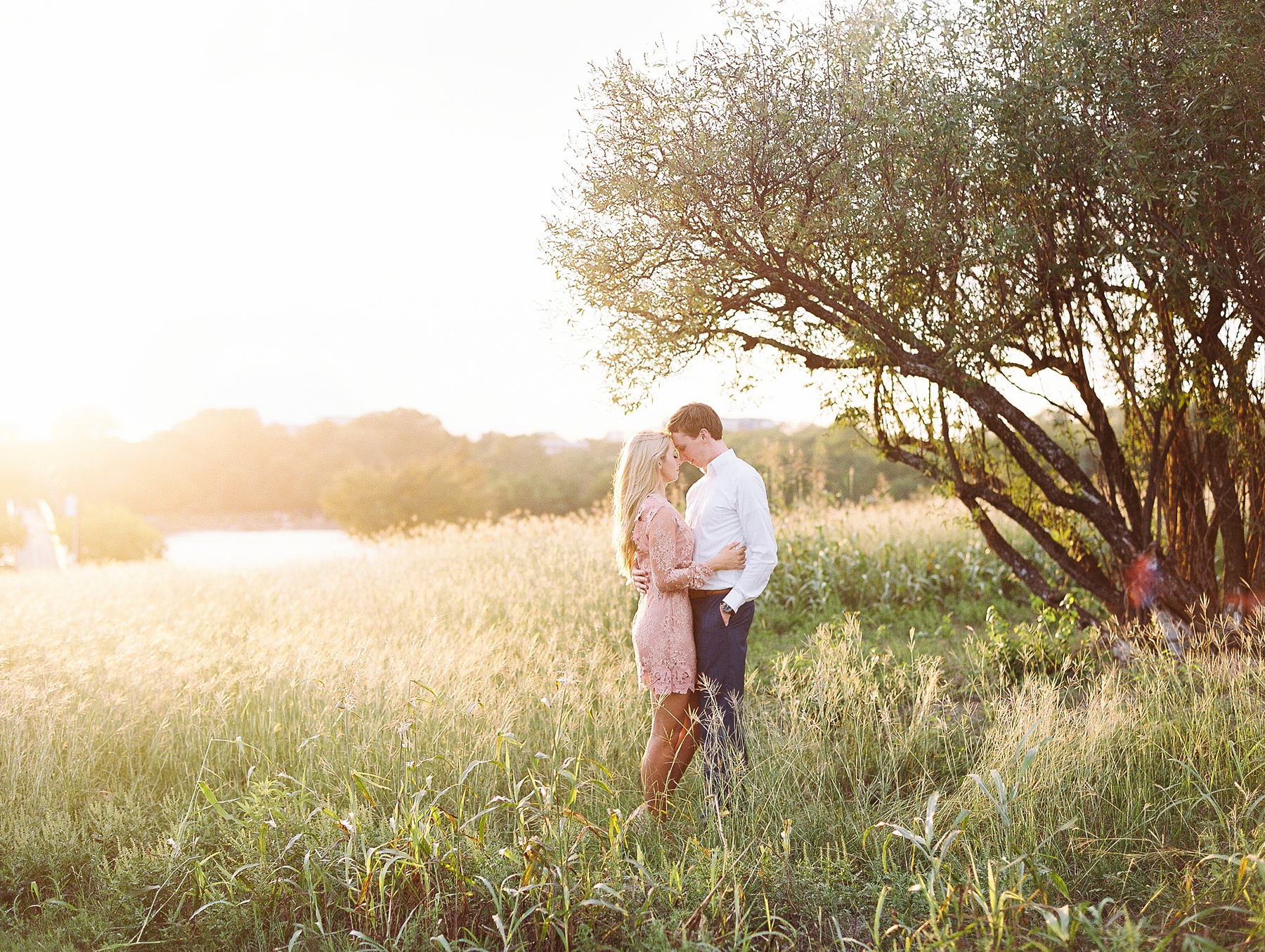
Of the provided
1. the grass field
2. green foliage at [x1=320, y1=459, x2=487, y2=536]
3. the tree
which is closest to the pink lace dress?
the grass field

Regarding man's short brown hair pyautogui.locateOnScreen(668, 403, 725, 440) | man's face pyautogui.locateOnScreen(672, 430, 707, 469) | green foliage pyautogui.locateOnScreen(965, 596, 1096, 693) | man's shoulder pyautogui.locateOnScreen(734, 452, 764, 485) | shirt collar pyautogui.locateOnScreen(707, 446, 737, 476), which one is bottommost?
green foliage pyautogui.locateOnScreen(965, 596, 1096, 693)

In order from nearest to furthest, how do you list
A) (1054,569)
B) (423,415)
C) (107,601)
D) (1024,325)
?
(1024,325) < (107,601) < (1054,569) < (423,415)

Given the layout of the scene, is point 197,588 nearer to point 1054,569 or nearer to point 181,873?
point 181,873

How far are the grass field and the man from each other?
266 millimetres

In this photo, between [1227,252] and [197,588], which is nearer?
[1227,252]

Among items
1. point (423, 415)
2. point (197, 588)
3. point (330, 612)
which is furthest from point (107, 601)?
point (423, 415)

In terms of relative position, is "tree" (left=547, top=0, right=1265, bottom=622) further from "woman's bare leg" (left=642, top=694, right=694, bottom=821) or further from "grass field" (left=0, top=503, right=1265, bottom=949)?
"woman's bare leg" (left=642, top=694, right=694, bottom=821)

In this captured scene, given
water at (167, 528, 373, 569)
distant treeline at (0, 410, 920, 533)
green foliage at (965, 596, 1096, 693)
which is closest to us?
Result: green foliage at (965, 596, 1096, 693)

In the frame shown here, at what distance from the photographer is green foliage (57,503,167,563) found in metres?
31.2

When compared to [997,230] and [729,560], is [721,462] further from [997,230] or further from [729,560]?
[997,230]

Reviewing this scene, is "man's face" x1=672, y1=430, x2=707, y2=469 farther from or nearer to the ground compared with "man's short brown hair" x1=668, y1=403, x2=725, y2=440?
nearer to the ground

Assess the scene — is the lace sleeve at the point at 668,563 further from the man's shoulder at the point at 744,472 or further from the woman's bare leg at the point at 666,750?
the woman's bare leg at the point at 666,750

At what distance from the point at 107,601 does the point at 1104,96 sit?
1009 cm

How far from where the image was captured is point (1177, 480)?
652cm
